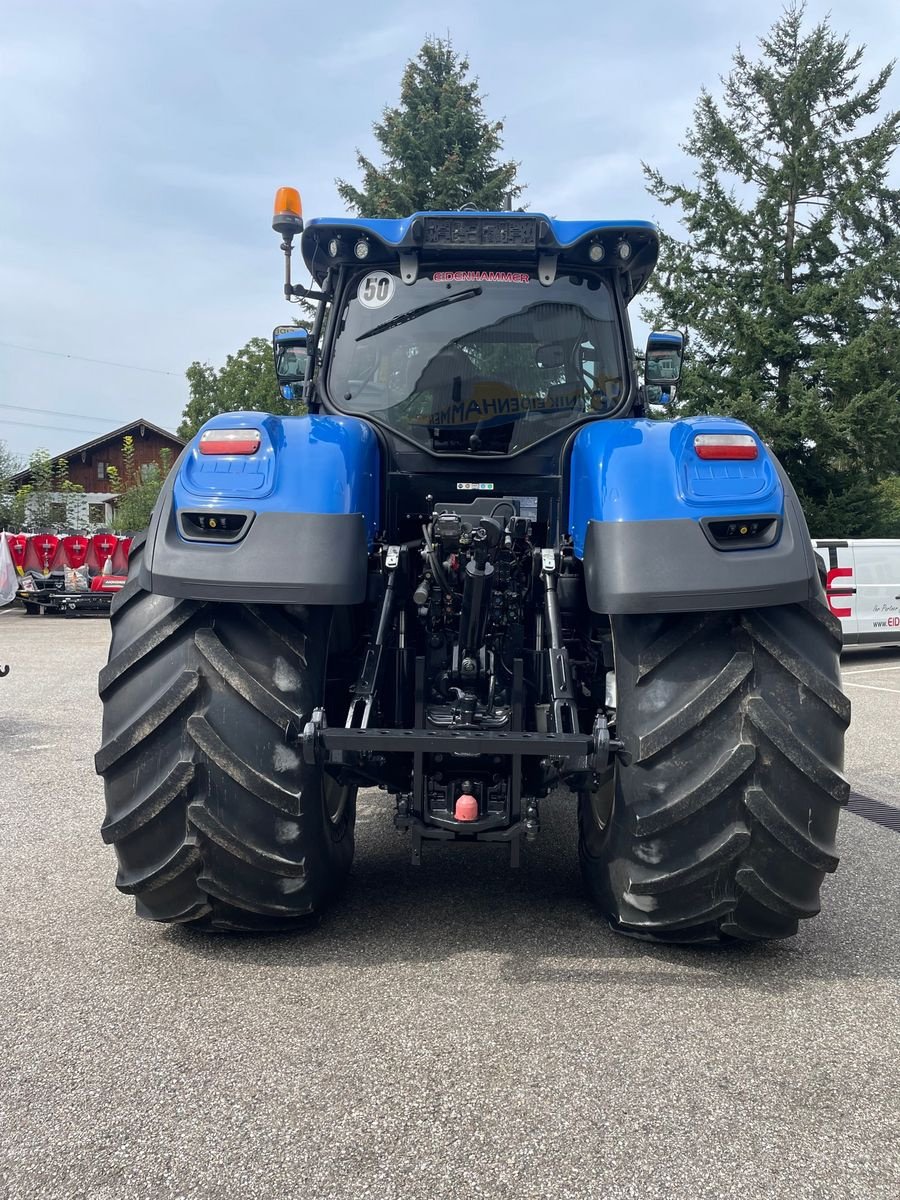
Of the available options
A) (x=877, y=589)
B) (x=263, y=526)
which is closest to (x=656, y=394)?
(x=263, y=526)

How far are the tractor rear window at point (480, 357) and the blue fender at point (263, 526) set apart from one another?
813 millimetres

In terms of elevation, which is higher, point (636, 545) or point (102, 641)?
point (636, 545)

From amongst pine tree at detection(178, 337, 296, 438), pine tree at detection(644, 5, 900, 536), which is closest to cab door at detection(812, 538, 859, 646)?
pine tree at detection(644, 5, 900, 536)

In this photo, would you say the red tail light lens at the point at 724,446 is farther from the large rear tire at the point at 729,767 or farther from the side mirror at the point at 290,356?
the side mirror at the point at 290,356

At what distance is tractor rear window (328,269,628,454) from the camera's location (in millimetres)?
4035

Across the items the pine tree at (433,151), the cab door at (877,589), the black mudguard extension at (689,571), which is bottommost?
the cab door at (877,589)

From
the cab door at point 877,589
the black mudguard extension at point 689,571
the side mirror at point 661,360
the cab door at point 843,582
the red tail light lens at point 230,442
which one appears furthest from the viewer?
the cab door at point 877,589

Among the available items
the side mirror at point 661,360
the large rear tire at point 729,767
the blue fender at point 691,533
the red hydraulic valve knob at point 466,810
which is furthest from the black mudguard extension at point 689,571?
the side mirror at point 661,360

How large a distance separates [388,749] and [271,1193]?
4.07 ft

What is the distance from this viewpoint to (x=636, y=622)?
124 inches

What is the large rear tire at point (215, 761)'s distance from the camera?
3.08m

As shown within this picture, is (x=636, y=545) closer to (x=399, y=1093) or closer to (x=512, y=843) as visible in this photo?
(x=512, y=843)

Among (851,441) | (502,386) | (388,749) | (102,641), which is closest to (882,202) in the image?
(851,441)

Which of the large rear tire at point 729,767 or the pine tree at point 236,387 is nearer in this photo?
the large rear tire at point 729,767
